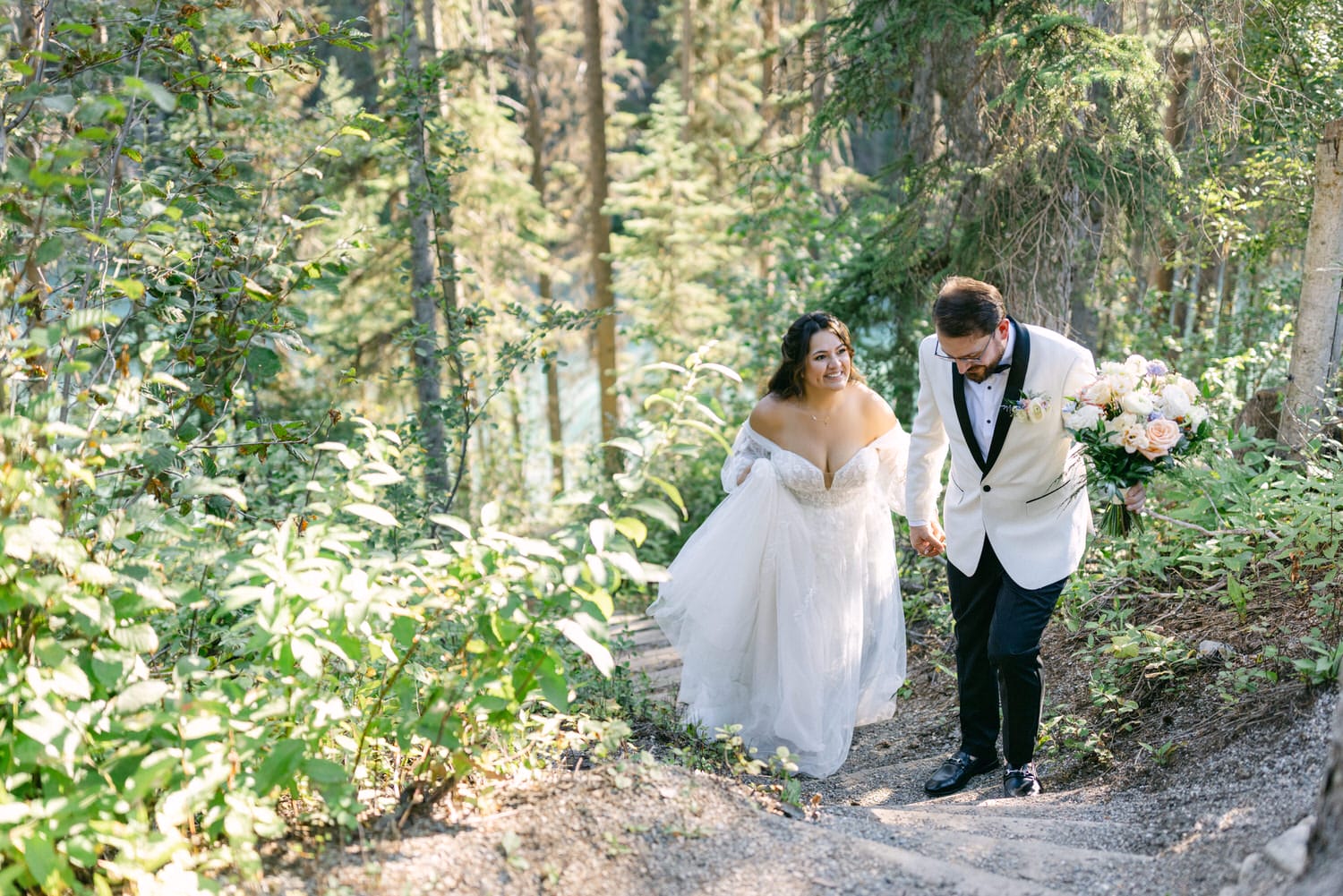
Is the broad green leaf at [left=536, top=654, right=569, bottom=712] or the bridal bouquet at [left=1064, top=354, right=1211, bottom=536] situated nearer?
the broad green leaf at [left=536, top=654, right=569, bottom=712]

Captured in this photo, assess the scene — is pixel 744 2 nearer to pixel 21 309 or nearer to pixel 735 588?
pixel 735 588

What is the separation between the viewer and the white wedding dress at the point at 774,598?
16.0ft

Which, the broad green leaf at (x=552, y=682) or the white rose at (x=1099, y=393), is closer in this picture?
the broad green leaf at (x=552, y=682)

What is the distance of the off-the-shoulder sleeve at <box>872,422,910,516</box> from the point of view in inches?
205

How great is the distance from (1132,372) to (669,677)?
4.05m

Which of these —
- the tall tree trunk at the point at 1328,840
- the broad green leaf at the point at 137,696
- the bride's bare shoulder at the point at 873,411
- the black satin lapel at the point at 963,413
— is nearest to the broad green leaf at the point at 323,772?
the broad green leaf at the point at 137,696

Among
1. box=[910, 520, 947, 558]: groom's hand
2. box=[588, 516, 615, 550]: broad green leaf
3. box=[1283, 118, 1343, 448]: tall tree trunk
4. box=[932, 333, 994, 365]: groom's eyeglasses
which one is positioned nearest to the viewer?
box=[588, 516, 615, 550]: broad green leaf

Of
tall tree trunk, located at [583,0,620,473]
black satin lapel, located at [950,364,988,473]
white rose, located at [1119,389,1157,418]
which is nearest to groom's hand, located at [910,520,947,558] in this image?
black satin lapel, located at [950,364,988,473]

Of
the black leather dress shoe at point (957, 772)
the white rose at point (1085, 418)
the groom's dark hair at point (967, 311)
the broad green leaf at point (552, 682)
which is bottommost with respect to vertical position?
the black leather dress shoe at point (957, 772)

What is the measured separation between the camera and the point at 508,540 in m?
2.85

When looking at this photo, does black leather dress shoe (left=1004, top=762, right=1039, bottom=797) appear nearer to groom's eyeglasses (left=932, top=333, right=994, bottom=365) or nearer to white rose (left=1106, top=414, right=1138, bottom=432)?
white rose (left=1106, top=414, right=1138, bottom=432)

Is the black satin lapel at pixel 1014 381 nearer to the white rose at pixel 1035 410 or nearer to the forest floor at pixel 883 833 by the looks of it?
the white rose at pixel 1035 410

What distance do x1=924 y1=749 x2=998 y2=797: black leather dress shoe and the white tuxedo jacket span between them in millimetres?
855

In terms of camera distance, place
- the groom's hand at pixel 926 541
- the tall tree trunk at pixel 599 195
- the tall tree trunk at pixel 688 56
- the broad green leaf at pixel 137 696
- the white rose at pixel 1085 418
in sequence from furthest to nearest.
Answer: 1. the tall tree trunk at pixel 688 56
2. the tall tree trunk at pixel 599 195
3. the groom's hand at pixel 926 541
4. the white rose at pixel 1085 418
5. the broad green leaf at pixel 137 696
